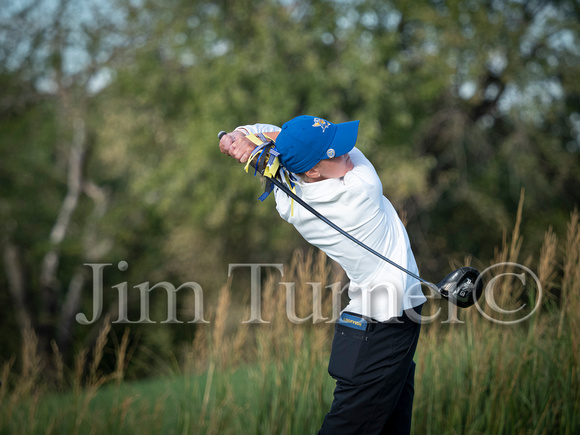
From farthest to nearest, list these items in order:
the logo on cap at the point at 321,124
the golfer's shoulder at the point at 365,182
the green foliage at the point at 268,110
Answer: the green foliage at the point at 268,110, the logo on cap at the point at 321,124, the golfer's shoulder at the point at 365,182

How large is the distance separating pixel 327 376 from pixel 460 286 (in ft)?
4.37

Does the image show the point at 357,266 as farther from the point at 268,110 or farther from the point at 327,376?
the point at 268,110

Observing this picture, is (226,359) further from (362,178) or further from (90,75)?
(90,75)

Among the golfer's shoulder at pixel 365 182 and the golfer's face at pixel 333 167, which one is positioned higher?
the golfer's face at pixel 333 167

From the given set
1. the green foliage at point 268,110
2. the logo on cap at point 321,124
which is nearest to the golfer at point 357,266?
the logo on cap at point 321,124

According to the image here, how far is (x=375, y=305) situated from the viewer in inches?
104

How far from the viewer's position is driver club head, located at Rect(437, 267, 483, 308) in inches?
106

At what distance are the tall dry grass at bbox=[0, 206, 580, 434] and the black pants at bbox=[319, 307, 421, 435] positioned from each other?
905mm

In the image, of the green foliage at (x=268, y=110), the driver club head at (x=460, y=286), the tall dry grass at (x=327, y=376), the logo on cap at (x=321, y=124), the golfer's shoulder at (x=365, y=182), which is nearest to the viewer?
the golfer's shoulder at (x=365, y=182)

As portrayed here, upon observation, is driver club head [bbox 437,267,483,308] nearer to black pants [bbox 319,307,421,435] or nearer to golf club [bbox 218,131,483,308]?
golf club [bbox 218,131,483,308]

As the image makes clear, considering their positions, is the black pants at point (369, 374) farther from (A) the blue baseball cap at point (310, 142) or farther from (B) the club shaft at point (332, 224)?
(A) the blue baseball cap at point (310, 142)

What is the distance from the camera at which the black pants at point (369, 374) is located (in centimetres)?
263

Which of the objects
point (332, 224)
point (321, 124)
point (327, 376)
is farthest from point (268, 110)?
point (332, 224)

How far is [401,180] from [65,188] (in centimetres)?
1464
